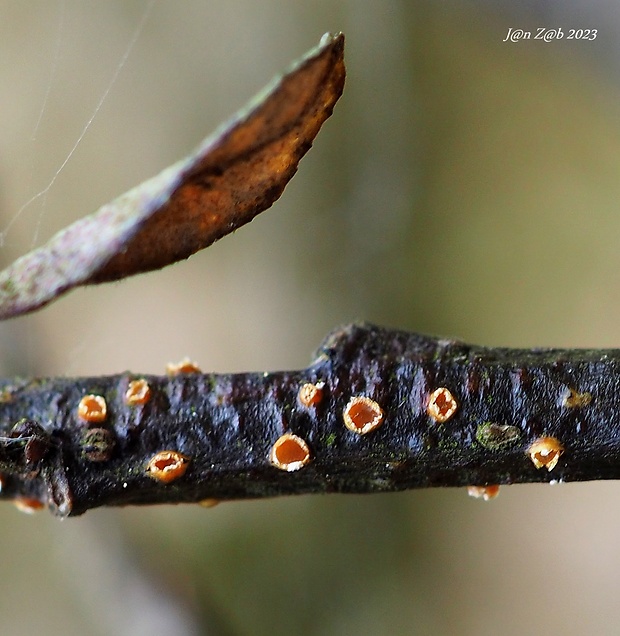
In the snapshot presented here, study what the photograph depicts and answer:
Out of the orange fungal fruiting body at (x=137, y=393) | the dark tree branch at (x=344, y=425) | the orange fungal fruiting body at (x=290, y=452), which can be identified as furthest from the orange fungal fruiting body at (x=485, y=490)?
the orange fungal fruiting body at (x=137, y=393)

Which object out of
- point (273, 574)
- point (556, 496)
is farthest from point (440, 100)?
point (273, 574)

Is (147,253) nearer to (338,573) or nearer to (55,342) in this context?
(55,342)

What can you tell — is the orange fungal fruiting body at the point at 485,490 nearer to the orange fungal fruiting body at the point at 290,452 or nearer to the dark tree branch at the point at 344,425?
the dark tree branch at the point at 344,425

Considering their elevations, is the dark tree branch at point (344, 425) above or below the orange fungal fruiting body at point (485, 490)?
above

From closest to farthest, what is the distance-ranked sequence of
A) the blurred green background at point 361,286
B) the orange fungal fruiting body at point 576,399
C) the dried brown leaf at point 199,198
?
the dried brown leaf at point 199,198
the orange fungal fruiting body at point 576,399
the blurred green background at point 361,286

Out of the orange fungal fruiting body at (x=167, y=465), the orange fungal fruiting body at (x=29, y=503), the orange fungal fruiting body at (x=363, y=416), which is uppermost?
the orange fungal fruiting body at (x=363, y=416)

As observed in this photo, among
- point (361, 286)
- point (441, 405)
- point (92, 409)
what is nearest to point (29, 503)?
point (92, 409)

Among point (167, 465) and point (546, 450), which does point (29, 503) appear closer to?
point (167, 465)
